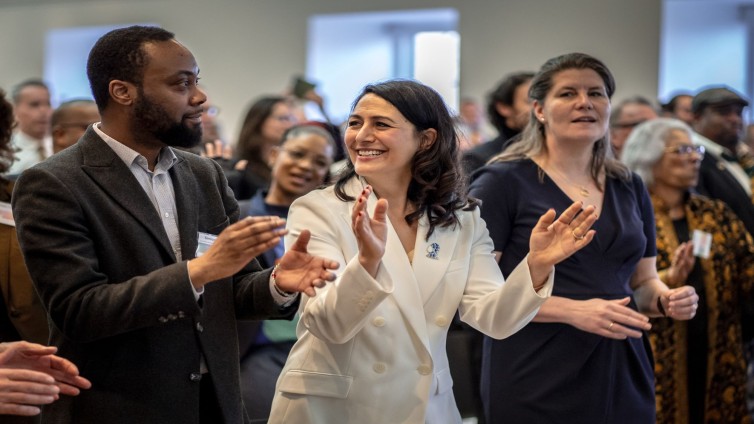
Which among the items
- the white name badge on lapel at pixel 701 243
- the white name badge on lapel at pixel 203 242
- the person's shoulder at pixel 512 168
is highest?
the person's shoulder at pixel 512 168

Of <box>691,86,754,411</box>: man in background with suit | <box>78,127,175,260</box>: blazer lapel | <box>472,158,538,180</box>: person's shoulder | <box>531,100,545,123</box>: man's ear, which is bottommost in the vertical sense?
<box>691,86,754,411</box>: man in background with suit

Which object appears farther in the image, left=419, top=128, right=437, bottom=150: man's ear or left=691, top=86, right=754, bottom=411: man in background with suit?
left=691, top=86, right=754, bottom=411: man in background with suit

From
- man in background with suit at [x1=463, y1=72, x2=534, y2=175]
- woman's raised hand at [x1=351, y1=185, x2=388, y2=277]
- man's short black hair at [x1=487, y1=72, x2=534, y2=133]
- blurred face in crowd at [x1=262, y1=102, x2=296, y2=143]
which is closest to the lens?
woman's raised hand at [x1=351, y1=185, x2=388, y2=277]

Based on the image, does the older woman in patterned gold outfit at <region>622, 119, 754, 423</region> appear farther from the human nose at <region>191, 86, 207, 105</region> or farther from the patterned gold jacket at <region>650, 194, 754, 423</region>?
the human nose at <region>191, 86, 207, 105</region>

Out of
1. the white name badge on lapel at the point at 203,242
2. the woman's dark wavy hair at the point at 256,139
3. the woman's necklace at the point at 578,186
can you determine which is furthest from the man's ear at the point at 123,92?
the woman's dark wavy hair at the point at 256,139

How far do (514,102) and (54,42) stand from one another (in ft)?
28.9

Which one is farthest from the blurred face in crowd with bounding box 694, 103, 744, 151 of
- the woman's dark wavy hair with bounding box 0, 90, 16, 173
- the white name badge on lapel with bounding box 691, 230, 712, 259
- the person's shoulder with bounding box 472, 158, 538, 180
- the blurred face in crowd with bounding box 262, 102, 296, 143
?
the woman's dark wavy hair with bounding box 0, 90, 16, 173

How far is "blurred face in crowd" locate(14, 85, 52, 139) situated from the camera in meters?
6.47

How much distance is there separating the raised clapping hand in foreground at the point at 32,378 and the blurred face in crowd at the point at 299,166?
2.05 meters

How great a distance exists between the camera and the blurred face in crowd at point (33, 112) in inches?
255

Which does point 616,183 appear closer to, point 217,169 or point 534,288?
point 534,288

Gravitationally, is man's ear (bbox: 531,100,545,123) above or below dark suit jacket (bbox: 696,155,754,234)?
above

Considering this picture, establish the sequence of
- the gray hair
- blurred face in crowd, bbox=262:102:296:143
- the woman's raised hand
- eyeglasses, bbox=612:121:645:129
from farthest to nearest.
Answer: eyeglasses, bbox=612:121:645:129 → blurred face in crowd, bbox=262:102:296:143 → the gray hair → the woman's raised hand

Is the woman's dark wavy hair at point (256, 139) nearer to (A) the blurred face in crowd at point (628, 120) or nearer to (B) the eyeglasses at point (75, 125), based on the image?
(B) the eyeglasses at point (75, 125)
